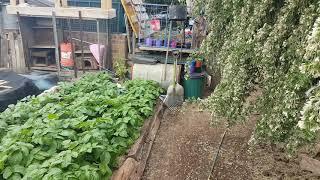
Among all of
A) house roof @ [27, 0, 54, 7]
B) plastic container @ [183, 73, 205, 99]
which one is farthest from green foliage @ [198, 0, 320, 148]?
house roof @ [27, 0, 54, 7]

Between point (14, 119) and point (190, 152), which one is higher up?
point (14, 119)

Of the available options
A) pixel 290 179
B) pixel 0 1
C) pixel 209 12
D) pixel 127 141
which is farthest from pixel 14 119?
pixel 0 1

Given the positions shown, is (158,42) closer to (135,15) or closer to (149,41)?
(149,41)

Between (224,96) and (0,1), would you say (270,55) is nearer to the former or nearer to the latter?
(224,96)

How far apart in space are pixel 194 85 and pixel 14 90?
189 inches

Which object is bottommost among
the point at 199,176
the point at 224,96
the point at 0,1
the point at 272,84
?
the point at 199,176

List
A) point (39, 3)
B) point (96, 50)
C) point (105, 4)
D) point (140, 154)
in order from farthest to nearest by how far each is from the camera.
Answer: point (39, 3), point (96, 50), point (105, 4), point (140, 154)

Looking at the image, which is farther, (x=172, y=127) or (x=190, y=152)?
(x=172, y=127)

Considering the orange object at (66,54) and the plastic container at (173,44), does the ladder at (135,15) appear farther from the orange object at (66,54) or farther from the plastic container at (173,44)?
the orange object at (66,54)

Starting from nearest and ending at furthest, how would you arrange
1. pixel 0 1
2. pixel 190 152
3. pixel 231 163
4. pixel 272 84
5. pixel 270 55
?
pixel 270 55
pixel 272 84
pixel 231 163
pixel 190 152
pixel 0 1

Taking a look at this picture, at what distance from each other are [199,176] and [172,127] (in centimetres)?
179

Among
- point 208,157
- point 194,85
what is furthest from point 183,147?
point 194,85

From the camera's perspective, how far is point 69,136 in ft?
12.6

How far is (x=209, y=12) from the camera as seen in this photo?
4699 mm
